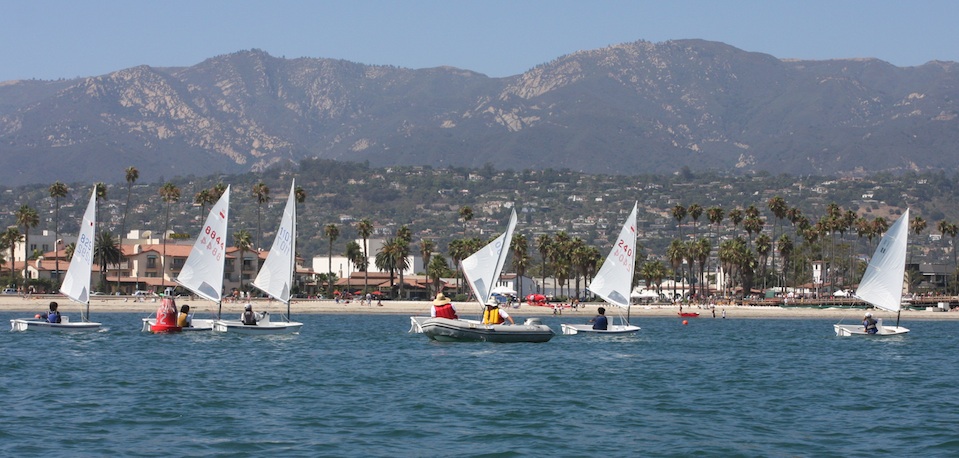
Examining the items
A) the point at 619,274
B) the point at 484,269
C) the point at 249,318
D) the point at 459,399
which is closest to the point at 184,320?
the point at 249,318

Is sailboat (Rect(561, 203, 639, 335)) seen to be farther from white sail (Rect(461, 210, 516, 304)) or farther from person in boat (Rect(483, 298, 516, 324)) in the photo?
person in boat (Rect(483, 298, 516, 324))

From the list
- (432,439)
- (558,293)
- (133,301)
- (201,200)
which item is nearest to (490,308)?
(432,439)

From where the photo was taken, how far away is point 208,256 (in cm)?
5769

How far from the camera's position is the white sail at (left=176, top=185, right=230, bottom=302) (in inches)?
2260

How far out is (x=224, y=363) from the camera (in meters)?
44.3

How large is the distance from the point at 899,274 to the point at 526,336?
22.0 metres

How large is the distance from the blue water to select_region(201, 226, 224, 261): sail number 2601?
14.2 feet

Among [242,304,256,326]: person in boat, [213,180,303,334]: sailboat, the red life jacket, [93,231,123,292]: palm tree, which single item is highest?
[93,231,123,292]: palm tree

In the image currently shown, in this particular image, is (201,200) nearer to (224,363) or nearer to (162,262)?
(162,262)

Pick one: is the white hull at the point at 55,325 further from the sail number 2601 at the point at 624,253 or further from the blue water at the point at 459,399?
the sail number 2601 at the point at 624,253

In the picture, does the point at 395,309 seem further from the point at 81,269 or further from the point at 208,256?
the point at 208,256

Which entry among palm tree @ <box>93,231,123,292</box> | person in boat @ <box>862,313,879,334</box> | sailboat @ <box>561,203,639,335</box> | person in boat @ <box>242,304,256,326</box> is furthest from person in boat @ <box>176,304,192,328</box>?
palm tree @ <box>93,231,123,292</box>

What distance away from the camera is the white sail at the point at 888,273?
63969 mm

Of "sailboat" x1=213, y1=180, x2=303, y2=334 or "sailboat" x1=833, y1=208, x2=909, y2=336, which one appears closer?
"sailboat" x1=213, y1=180, x2=303, y2=334
